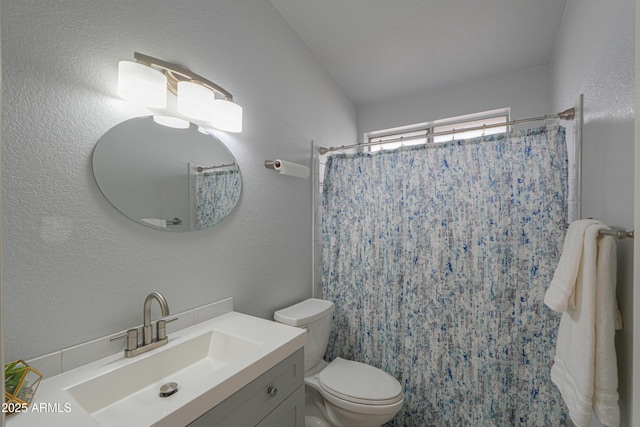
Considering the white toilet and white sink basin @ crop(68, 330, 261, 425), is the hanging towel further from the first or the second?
white sink basin @ crop(68, 330, 261, 425)

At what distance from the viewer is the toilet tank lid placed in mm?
1741

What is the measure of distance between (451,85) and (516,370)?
2.29m

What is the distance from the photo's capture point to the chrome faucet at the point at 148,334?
43.0 inches

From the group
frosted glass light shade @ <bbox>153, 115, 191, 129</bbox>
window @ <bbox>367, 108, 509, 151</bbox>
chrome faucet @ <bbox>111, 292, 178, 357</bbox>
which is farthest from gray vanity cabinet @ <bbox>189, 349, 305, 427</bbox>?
window @ <bbox>367, 108, 509, 151</bbox>

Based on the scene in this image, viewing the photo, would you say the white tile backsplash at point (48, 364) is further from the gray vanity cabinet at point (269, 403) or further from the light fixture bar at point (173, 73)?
the light fixture bar at point (173, 73)

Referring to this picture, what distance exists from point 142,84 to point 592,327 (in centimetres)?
185

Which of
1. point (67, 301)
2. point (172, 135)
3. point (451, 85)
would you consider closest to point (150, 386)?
point (67, 301)

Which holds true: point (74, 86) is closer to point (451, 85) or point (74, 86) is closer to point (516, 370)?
point (516, 370)

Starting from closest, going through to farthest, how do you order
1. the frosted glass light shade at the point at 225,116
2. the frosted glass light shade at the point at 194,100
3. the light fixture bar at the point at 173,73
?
the light fixture bar at the point at 173,73 < the frosted glass light shade at the point at 194,100 < the frosted glass light shade at the point at 225,116

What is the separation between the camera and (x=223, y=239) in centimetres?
152

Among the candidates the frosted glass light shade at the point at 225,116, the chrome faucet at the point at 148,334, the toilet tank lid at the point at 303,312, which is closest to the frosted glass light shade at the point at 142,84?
the frosted glass light shade at the point at 225,116

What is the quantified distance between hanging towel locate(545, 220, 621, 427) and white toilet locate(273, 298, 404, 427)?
855 millimetres

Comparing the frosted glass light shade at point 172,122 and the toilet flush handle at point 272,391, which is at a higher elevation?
the frosted glass light shade at point 172,122

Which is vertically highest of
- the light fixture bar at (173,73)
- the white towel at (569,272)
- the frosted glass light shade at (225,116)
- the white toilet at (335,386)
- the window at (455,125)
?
the window at (455,125)
